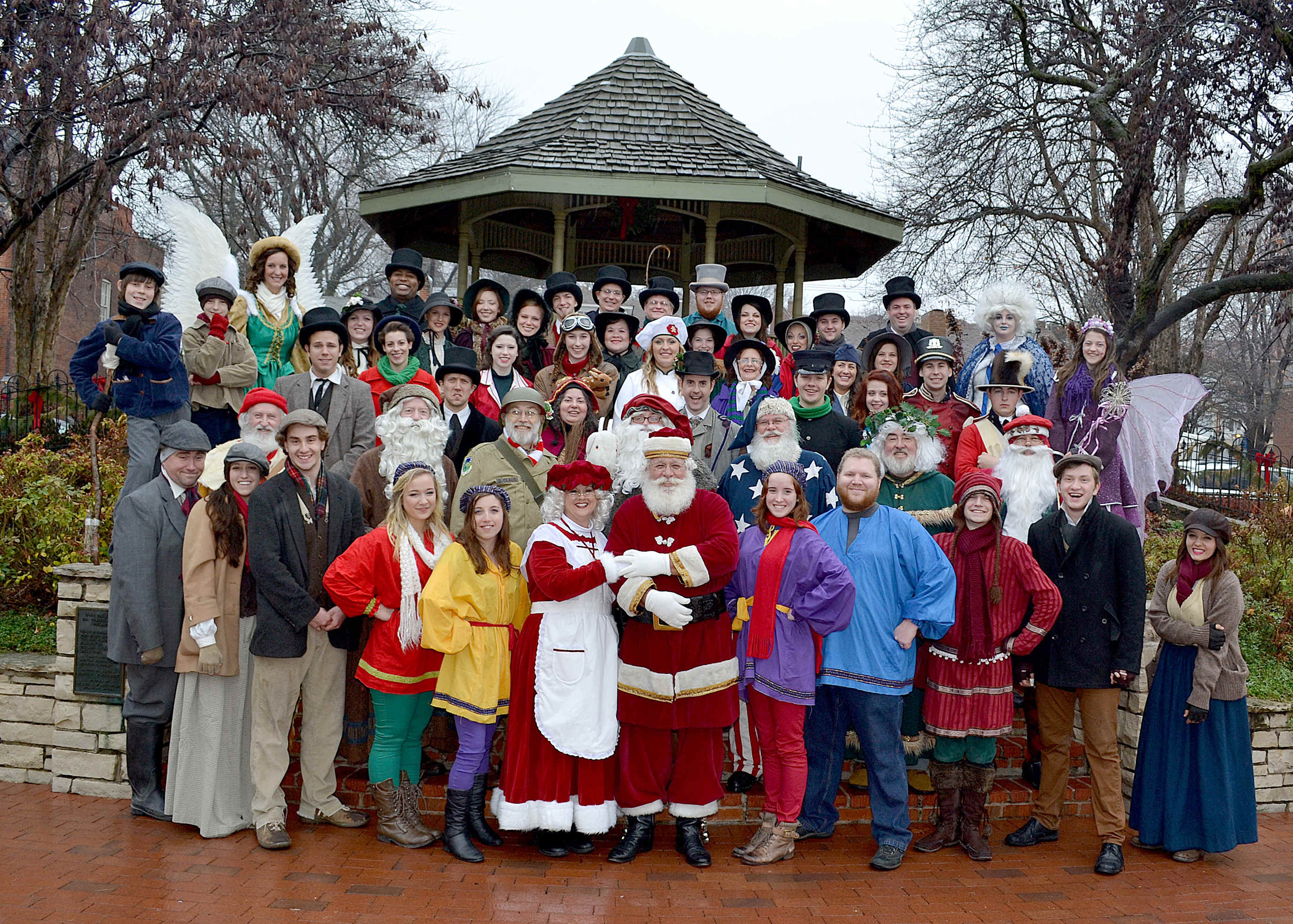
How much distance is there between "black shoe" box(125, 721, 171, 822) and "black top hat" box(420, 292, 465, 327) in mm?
3508

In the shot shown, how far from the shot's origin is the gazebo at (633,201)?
1001cm

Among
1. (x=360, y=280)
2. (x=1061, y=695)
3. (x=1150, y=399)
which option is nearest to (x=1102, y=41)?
(x=1150, y=399)

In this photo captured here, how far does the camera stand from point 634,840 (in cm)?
469

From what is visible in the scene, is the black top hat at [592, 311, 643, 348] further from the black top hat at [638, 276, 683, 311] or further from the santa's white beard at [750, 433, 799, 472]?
the santa's white beard at [750, 433, 799, 472]

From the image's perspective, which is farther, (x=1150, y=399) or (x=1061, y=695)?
(x=1150, y=399)

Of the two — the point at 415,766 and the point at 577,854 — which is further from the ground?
the point at 415,766

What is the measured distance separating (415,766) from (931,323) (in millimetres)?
9030

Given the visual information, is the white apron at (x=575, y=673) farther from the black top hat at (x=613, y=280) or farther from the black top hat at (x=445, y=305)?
the black top hat at (x=613, y=280)

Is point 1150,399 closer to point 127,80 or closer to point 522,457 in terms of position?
point 522,457

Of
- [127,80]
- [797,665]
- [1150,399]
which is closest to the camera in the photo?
[797,665]

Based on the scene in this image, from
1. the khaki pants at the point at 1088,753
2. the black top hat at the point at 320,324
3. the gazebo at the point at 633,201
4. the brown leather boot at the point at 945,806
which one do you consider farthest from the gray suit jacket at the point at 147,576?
the gazebo at the point at 633,201

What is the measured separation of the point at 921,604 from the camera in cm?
466

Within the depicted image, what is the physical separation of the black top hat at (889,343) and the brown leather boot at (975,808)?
10.3ft

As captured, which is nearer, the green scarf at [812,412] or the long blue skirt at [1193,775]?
the long blue skirt at [1193,775]
